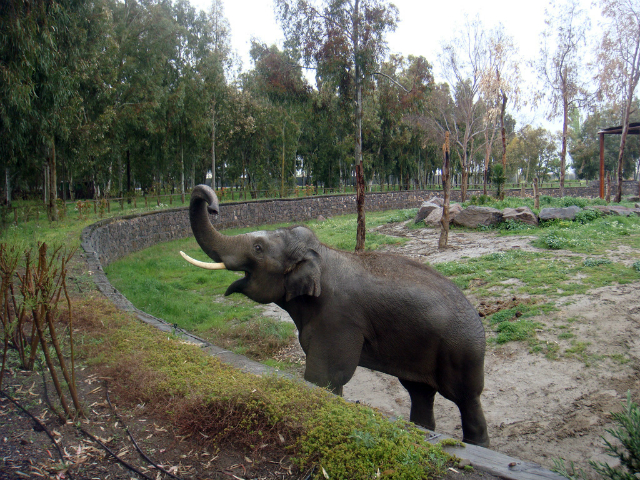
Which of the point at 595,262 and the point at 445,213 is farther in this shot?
the point at 445,213

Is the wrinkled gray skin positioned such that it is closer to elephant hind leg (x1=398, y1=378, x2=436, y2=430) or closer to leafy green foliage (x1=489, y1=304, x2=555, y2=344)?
elephant hind leg (x1=398, y1=378, x2=436, y2=430)

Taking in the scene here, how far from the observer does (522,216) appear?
17.2 metres

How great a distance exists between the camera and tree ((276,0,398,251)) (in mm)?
16500

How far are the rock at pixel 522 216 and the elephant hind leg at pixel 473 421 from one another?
1344 centimetres

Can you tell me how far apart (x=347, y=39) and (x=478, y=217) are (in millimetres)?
7729

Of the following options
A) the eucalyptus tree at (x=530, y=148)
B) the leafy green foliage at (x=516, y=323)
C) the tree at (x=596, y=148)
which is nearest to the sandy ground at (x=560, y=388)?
the leafy green foliage at (x=516, y=323)

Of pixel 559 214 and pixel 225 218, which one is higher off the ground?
pixel 559 214

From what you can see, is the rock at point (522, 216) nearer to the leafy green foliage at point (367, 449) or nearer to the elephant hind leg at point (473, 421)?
the elephant hind leg at point (473, 421)

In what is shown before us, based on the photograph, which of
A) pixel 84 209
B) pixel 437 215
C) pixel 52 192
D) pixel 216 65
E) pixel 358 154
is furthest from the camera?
pixel 216 65

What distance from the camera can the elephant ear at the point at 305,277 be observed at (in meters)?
4.61

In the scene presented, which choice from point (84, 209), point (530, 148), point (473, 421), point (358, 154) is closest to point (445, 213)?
point (358, 154)

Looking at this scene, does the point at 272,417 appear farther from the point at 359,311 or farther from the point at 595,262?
the point at 595,262

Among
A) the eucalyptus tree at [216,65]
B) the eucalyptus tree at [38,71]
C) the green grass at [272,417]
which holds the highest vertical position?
the eucalyptus tree at [216,65]

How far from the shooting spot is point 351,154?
175 feet
